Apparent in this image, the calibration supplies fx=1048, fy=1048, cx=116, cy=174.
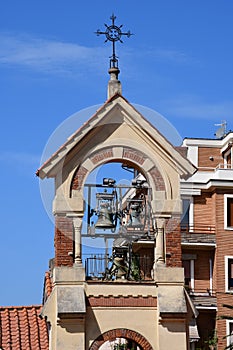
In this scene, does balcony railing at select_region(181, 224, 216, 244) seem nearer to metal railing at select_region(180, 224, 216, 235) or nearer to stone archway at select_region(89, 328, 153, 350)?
metal railing at select_region(180, 224, 216, 235)

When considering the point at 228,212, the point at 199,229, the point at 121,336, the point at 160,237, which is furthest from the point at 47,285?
the point at 228,212

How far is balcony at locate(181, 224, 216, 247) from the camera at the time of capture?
48.3m

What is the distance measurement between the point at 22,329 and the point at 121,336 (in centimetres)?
469

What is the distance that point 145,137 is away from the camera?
25969 millimetres

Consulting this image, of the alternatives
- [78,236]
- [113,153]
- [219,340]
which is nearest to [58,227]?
[78,236]

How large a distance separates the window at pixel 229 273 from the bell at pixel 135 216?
2229cm

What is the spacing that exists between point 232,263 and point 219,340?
453 centimetres

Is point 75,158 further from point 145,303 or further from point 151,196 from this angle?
point 145,303

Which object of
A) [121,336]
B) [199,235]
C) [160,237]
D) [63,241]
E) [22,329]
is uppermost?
[199,235]

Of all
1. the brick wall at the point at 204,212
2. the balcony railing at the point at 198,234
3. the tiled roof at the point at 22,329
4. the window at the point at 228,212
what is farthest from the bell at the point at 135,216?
the brick wall at the point at 204,212

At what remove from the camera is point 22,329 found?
95.1 feet

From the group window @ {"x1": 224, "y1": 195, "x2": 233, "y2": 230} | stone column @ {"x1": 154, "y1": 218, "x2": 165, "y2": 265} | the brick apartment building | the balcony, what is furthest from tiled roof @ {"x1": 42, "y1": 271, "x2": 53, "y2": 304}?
window @ {"x1": 224, "y1": 195, "x2": 233, "y2": 230}

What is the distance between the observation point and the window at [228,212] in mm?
49062

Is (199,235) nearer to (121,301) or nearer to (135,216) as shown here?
(135,216)
